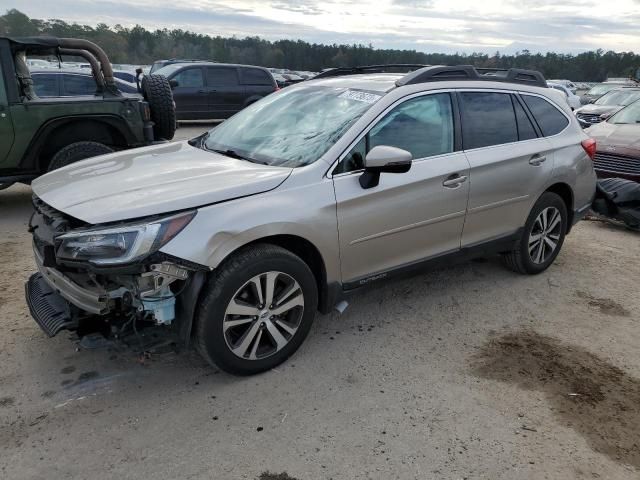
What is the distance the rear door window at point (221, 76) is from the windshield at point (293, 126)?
12.0 meters

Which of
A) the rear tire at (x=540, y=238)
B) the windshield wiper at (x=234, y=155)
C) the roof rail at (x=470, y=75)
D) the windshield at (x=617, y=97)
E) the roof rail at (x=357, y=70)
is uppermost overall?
the roof rail at (x=357, y=70)

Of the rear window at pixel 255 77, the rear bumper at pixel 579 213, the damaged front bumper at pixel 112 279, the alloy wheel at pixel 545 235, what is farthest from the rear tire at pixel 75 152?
the rear window at pixel 255 77

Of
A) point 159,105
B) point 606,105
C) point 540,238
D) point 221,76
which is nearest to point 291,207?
point 540,238

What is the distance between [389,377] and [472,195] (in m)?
1.61

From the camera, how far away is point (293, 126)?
383 cm

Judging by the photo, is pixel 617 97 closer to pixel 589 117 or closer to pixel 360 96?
pixel 589 117

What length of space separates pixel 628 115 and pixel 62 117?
891 cm

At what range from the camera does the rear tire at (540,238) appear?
472cm

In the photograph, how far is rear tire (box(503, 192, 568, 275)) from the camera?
4723mm

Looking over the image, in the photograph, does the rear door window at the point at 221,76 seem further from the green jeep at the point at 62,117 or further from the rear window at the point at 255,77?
the green jeep at the point at 62,117

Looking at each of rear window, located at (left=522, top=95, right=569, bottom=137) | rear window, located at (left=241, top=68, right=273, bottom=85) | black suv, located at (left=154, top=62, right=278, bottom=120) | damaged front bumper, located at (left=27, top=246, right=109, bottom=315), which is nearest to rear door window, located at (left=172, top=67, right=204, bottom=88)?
black suv, located at (left=154, top=62, right=278, bottom=120)

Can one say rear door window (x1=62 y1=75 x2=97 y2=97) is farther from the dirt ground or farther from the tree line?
the tree line

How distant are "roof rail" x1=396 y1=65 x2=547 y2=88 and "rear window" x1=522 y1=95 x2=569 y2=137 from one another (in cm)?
18

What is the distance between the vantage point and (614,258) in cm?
570
